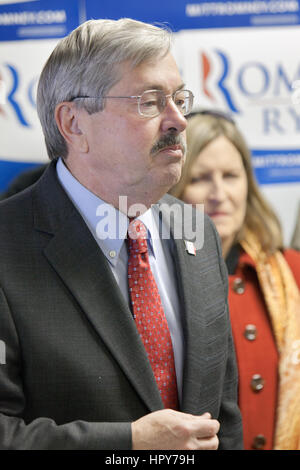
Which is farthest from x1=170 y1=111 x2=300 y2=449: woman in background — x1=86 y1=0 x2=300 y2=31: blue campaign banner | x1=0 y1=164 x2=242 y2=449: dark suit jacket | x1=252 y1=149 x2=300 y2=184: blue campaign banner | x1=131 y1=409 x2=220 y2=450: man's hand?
x1=131 y1=409 x2=220 y2=450: man's hand

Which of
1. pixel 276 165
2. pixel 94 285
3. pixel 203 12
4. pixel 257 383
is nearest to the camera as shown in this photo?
pixel 94 285

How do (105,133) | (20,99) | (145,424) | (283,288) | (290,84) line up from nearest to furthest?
(145,424) → (105,133) → (283,288) → (20,99) → (290,84)

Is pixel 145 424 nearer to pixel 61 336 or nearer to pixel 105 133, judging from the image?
pixel 61 336

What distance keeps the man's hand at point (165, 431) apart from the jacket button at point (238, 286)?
36.2 inches

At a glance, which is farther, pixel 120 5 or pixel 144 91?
pixel 120 5

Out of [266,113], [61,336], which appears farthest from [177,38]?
[61,336]

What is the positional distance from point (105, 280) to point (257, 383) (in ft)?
3.01

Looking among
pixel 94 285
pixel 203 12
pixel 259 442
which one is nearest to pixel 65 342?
pixel 94 285

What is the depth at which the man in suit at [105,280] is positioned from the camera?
4.38ft

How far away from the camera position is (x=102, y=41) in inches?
55.0

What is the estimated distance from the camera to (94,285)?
4.66ft

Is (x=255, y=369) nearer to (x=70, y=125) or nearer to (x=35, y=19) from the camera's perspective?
(x=70, y=125)

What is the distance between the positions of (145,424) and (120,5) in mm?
1871

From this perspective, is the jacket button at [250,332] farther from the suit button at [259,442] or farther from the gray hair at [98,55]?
the gray hair at [98,55]
